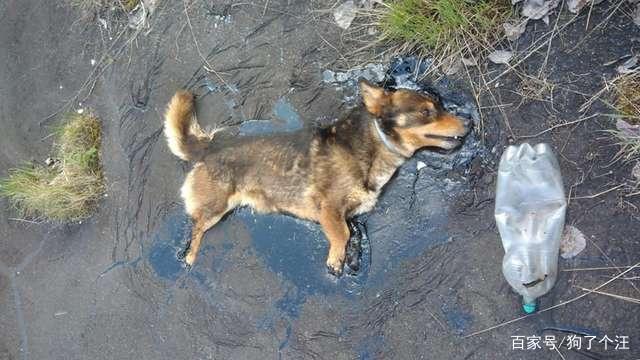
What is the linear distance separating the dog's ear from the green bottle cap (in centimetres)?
147

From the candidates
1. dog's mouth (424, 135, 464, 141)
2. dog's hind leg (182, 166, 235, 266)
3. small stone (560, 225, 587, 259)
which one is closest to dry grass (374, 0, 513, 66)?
Answer: dog's mouth (424, 135, 464, 141)

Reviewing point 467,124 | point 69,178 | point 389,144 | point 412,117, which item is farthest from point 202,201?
point 467,124

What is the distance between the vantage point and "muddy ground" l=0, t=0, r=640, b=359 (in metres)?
3.67

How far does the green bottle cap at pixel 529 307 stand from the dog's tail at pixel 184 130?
7.62 ft

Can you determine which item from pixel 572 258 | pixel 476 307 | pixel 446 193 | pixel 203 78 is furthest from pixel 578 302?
pixel 203 78

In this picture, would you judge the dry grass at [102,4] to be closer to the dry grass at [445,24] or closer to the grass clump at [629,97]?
the dry grass at [445,24]

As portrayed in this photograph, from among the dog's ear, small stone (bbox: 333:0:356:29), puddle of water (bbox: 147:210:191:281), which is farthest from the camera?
puddle of water (bbox: 147:210:191:281)

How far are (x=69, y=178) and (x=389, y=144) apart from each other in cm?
250

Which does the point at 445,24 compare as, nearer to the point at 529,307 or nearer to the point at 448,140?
the point at 448,140

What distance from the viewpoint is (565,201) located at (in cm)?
360

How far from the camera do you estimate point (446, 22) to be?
12.7 feet

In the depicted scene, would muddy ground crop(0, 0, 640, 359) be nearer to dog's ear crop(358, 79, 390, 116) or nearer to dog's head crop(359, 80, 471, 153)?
dog's head crop(359, 80, 471, 153)

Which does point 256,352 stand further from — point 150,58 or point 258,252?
point 150,58

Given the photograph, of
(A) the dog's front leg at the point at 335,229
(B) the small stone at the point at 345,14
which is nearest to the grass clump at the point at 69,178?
(A) the dog's front leg at the point at 335,229
